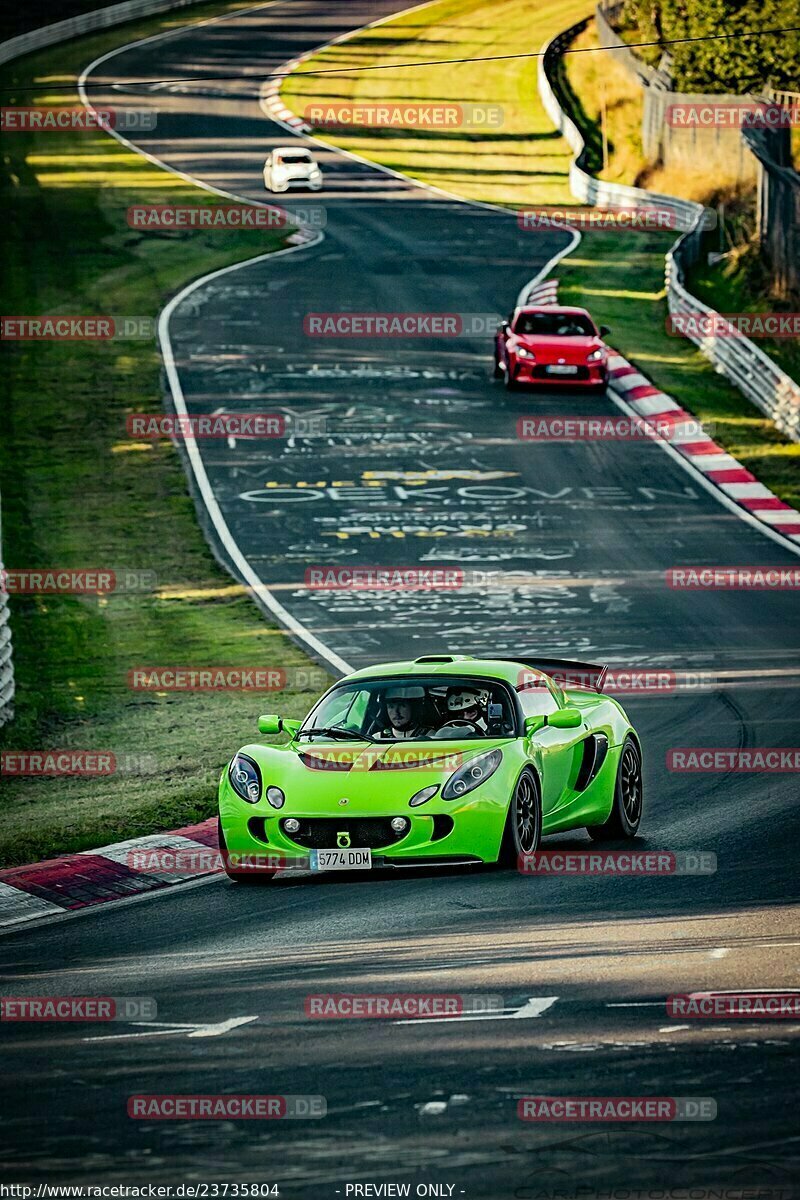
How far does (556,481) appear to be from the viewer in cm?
2872

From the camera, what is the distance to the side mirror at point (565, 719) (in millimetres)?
11781

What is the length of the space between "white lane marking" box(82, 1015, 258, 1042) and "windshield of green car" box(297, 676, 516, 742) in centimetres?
412

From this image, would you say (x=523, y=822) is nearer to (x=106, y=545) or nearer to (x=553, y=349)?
(x=106, y=545)

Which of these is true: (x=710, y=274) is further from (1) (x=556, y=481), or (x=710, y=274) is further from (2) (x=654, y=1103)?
(2) (x=654, y=1103)

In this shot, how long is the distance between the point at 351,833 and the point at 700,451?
67.2 ft

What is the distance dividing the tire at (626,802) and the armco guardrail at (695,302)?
61.7ft

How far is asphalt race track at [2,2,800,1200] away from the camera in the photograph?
6.38 meters

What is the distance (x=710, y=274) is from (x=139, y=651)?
2519 centimetres

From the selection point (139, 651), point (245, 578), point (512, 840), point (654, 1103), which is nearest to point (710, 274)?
point (245, 578)

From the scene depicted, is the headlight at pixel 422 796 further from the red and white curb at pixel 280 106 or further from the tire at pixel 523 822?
the red and white curb at pixel 280 106

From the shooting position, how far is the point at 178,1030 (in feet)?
26.0

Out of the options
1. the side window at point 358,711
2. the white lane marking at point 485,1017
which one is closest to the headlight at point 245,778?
the side window at point 358,711

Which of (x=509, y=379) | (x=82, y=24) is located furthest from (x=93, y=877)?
(x=82, y=24)

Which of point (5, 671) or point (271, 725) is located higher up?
point (271, 725)
